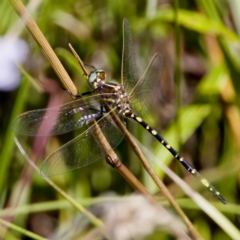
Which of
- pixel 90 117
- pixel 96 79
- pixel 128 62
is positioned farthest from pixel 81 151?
pixel 128 62

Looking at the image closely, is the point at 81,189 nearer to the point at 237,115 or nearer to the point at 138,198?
the point at 138,198

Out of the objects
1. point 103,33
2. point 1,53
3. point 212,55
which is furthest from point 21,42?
point 212,55

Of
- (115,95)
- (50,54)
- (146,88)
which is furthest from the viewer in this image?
(146,88)

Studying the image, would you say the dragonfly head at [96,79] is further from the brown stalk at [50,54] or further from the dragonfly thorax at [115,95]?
the brown stalk at [50,54]

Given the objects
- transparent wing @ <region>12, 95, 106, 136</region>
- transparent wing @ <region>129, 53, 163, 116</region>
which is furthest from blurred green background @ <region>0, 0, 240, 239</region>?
transparent wing @ <region>12, 95, 106, 136</region>

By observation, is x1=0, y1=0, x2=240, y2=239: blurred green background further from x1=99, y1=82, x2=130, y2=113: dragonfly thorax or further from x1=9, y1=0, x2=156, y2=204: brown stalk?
x1=9, y1=0, x2=156, y2=204: brown stalk

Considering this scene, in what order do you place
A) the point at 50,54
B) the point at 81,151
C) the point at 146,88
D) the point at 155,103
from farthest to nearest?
the point at 155,103
the point at 146,88
the point at 81,151
the point at 50,54

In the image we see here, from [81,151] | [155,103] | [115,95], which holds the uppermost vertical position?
[155,103]

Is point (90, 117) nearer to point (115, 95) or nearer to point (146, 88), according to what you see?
point (115, 95)
